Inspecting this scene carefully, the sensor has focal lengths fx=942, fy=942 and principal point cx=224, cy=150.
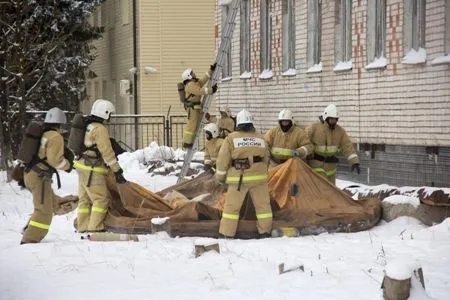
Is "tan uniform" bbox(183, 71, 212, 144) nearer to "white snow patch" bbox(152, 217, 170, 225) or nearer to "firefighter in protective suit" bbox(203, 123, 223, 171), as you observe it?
"firefighter in protective suit" bbox(203, 123, 223, 171)

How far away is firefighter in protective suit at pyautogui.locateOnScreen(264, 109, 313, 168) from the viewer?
527 inches

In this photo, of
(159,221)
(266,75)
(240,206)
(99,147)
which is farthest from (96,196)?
(266,75)

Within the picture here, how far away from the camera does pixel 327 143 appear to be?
13.8 metres

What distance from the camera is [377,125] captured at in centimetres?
1612

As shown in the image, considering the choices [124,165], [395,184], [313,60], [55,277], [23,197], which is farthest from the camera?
[124,165]

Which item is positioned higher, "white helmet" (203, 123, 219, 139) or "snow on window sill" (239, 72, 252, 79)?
"snow on window sill" (239, 72, 252, 79)

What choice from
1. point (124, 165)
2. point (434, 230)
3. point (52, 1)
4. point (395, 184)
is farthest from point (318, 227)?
point (52, 1)

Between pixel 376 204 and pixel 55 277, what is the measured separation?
494 cm

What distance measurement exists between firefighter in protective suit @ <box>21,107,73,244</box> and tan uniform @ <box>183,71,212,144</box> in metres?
5.24

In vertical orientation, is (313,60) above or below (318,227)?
above

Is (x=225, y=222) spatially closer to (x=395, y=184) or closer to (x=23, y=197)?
(x=395, y=184)

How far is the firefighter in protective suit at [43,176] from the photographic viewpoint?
37.1ft

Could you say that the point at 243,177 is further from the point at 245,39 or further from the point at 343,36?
the point at 245,39

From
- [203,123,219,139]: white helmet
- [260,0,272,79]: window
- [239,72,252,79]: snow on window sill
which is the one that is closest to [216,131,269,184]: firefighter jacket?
[203,123,219,139]: white helmet
